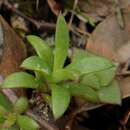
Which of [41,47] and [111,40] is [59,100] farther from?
[111,40]

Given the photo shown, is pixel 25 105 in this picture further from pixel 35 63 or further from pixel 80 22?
pixel 80 22

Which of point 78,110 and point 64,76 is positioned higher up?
point 64,76

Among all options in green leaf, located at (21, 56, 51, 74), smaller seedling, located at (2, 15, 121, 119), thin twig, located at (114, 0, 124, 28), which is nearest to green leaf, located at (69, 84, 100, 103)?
smaller seedling, located at (2, 15, 121, 119)

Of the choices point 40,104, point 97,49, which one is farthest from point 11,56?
point 97,49

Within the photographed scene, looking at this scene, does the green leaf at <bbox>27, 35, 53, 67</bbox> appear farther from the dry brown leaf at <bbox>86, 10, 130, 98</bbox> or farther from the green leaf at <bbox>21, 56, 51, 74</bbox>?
the dry brown leaf at <bbox>86, 10, 130, 98</bbox>

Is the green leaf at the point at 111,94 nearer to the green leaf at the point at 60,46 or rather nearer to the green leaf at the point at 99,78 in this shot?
the green leaf at the point at 99,78

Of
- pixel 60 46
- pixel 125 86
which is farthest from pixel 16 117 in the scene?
pixel 125 86
